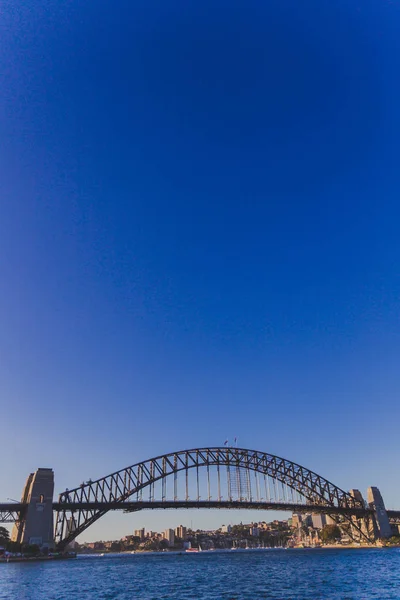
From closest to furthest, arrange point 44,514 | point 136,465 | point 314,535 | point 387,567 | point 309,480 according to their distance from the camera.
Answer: point 387,567 < point 44,514 < point 136,465 < point 309,480 < point 314,535

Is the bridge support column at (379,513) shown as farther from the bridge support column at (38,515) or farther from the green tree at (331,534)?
the bridge support column at (38,515)

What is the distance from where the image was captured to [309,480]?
Answer: 409 ft

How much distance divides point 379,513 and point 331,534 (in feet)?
117

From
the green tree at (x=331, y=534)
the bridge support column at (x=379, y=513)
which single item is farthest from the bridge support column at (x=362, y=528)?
the green tree at (x=331, y=534)

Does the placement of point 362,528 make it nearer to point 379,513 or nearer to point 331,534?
point 379,513

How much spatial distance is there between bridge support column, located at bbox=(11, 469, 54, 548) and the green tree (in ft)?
328

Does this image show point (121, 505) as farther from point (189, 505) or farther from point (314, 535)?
point (314, 535)

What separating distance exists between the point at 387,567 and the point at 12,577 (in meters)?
43.9

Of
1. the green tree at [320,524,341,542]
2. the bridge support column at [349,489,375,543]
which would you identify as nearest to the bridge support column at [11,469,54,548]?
the bridge support column at [349,489,375,543]

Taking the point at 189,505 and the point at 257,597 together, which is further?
the point at 189,505

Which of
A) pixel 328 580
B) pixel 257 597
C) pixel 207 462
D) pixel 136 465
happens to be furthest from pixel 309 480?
pixel 257 597

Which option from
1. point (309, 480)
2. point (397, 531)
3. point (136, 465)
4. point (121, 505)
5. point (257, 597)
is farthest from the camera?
point (397, 531)

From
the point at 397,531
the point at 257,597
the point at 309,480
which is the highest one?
the point at 309,480

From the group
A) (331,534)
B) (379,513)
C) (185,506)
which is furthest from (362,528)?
(185,506)
